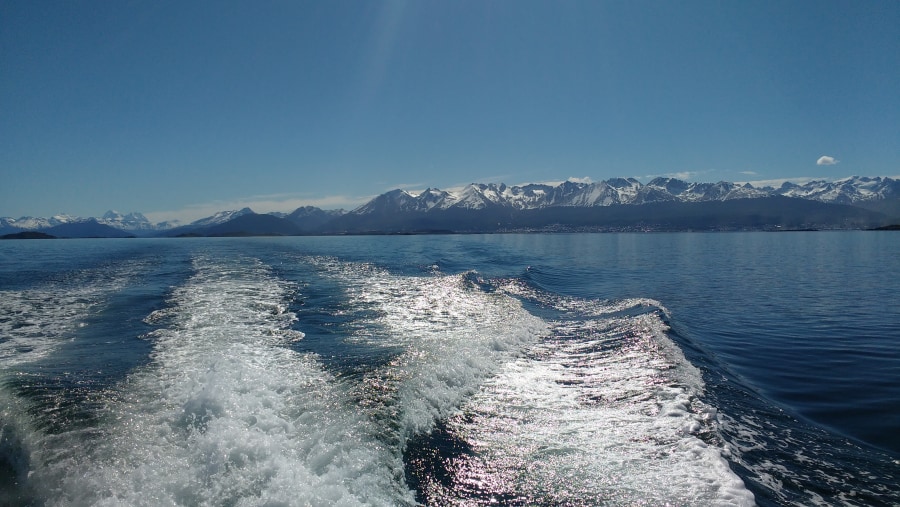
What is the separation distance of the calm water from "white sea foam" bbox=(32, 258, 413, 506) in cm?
4

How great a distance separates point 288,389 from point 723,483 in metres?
7.67

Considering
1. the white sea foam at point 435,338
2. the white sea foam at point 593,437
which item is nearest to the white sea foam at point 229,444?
the white sea foam at point 435,338

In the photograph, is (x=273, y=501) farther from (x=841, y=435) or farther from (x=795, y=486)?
(x=841, y=435)

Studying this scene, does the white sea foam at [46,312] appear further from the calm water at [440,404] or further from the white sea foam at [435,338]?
the white sea foam at [435,338]

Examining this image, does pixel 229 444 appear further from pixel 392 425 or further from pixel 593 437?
pixel 593 437

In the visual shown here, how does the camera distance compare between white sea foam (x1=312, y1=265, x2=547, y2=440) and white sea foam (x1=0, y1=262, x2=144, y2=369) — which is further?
white sea foam (x1=0, y1=262, x2=144, y2=369)

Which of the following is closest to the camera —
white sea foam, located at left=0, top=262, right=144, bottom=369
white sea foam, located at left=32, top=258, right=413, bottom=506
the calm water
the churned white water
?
white sea foam, located at left=32, top=258, right=413, bottom=506

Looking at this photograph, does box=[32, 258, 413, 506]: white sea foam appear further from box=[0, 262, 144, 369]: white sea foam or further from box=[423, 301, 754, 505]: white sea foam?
box=[0, 262, 144, 369]: white sea foam

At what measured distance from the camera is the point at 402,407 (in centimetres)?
817

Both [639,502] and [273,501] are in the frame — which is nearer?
[273,501]

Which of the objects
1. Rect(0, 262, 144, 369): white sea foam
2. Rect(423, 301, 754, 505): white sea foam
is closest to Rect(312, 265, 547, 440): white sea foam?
Rect(423, 301, 754, 505): white sea foam

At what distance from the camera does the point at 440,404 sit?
8633 mm

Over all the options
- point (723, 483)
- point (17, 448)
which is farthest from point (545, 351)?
point (17, 448)

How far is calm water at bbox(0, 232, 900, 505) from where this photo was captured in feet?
19.2
